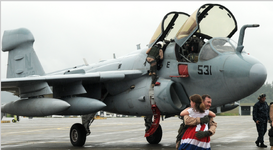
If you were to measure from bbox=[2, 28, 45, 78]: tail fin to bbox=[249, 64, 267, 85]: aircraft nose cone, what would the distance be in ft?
30.7

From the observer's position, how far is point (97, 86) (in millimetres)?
11016

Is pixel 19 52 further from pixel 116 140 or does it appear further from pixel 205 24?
pixel 205 24

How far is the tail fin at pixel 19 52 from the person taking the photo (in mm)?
13805

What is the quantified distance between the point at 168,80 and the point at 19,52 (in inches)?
293

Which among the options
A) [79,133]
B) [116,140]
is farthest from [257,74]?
[116,140]

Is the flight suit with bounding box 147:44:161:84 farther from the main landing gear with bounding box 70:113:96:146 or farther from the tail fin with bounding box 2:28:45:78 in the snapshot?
the tail fin with bounding box 2:28:45:78

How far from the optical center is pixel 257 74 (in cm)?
763

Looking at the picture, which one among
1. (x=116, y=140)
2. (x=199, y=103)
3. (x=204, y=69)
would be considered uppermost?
(x=204, y=69)

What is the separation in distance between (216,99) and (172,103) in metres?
1.12

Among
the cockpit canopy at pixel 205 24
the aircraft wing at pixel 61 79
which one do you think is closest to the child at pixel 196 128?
the cockpit canopy at pixel 205 24

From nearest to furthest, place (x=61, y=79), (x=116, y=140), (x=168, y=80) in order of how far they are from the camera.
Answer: (x=168, y=80) → (x=61, y=79) → (x=116, y=140)

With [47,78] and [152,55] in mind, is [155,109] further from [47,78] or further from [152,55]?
[47,78]

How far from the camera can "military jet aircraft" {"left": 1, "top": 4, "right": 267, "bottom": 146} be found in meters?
8.27

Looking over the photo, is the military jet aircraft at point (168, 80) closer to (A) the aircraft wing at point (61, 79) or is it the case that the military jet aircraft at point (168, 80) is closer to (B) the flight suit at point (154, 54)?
(A) the aircraft wing at point (61, 79)
